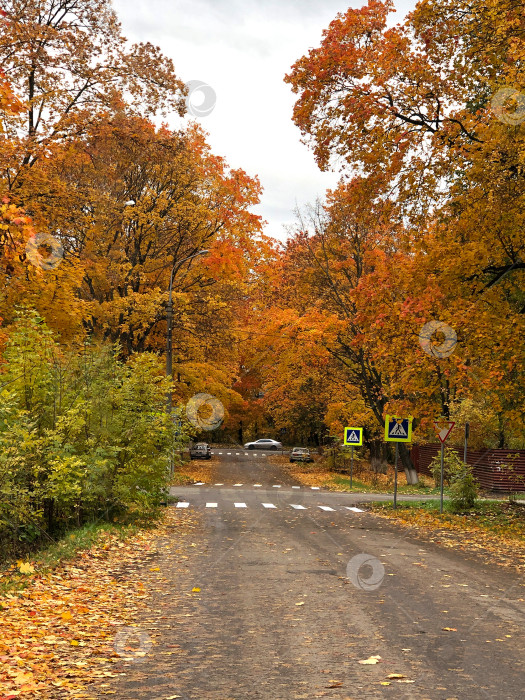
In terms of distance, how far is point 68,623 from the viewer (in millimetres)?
7898

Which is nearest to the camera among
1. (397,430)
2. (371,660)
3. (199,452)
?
(371,660)

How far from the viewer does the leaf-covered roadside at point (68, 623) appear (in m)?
5.99

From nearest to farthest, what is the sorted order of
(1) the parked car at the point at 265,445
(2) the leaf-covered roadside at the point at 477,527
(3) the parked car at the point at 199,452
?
1. (2) the leaf-covered roadside at the point at 477,527
2. (3) the parked car at the point at 199,452
3. (1) the parked car at the point at 265,445

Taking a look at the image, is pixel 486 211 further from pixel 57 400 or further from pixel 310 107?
pixel 57 400

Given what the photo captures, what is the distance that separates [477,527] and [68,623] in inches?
514

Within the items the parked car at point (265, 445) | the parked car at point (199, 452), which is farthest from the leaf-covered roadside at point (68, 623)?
the parked car at point (265, 445)

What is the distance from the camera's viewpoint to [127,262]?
1272 inches

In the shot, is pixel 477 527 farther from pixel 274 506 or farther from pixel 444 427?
pixel 274 506

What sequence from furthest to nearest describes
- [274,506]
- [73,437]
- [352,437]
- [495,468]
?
[495,468]
[352,437]
[274,506]
[73,437]

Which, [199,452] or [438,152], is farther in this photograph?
[199,452]

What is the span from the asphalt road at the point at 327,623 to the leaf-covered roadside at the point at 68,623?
1.07 ft

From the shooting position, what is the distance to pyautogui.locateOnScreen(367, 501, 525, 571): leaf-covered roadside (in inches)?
571

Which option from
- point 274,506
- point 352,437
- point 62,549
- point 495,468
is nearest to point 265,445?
point 495,468

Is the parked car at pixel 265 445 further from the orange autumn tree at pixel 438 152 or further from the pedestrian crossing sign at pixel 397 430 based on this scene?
the orange autumn tree at pixel 438 152
